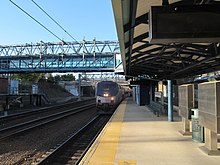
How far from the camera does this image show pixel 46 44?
5759 centimetres

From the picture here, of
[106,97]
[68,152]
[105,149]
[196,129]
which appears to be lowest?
[68,152]

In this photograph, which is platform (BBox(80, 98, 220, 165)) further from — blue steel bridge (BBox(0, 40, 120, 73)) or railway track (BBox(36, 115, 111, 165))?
blue steel bridge (BBox(0, 40, 120, 73))

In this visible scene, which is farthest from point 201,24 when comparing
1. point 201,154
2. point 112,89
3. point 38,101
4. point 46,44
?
point 46,44

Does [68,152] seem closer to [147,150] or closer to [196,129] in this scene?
[147,150]

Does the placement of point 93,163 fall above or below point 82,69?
below

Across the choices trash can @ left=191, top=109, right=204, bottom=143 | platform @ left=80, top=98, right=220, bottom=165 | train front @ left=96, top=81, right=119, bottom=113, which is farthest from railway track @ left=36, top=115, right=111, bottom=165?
train front @ left=96, top=81, right=119, bottom=113

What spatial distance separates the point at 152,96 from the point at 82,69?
28586 millimetres

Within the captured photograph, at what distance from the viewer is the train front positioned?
990 inches

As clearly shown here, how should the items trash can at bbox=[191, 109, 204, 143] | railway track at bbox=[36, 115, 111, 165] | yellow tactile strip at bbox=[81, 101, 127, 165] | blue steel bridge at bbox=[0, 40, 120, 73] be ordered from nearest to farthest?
yellow tactile strip at bbox=[81, 101, 127, 165]
trash can at bbox=[191, 109, 204, 143]
railway track at bbox=[36, 115, 111, 165]
blue steel bridge at bbox=[0, 40, 120, 73]

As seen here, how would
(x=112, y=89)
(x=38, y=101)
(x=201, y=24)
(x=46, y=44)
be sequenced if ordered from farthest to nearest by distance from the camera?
1. (x=46, y=44)
2. (x=38, y=101)
3. (x=112, y=89)
4. (x=201, y=24)

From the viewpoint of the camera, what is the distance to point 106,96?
82.9 feet

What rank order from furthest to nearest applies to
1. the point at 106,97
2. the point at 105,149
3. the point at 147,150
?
the point at 106,97, the point at 105,149, the point at 147,150

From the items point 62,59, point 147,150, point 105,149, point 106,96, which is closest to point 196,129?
point 147,150

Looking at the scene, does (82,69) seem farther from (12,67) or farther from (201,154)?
(201,154)
